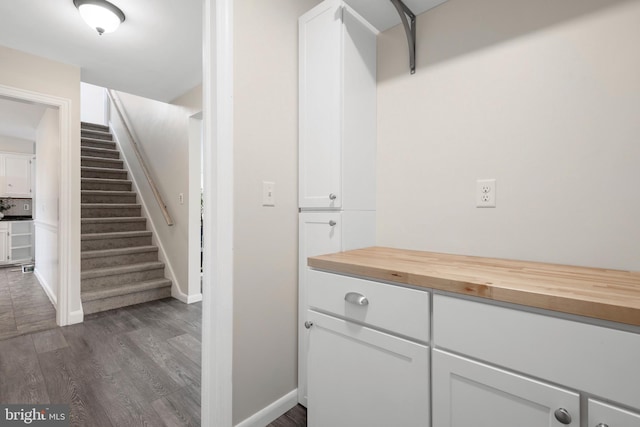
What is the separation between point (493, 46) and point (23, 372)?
325cm

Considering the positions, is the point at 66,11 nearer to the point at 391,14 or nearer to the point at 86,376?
the point at 391,14

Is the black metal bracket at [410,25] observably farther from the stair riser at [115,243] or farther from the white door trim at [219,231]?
the stair riser at [115,243]

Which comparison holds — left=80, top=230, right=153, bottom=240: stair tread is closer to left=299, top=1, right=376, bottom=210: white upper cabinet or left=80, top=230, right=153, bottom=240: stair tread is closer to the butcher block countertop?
left=299, top=1, right=376, bottom=210: white upper cabinet

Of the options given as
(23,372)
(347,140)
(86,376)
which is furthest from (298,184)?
(23,372)

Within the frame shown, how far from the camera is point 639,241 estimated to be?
94cm

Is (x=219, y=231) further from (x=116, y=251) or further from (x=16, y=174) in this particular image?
(x=16, y=174)

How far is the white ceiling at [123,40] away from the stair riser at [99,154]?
225cm

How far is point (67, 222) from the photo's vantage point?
266cm

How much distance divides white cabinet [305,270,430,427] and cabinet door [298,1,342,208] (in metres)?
0.46

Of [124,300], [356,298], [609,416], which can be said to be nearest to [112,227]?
[124,300]

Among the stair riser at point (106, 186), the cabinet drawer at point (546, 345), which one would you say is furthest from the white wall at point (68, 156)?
the cabinet drawer at point (546, 345)

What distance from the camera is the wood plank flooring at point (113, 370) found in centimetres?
152

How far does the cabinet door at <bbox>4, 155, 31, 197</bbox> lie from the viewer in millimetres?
5703

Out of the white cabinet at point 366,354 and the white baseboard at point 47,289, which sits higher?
the white cabinet at point 366,354
